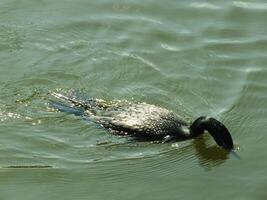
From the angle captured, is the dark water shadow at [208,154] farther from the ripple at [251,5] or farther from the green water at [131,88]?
the ripple at [251,5]

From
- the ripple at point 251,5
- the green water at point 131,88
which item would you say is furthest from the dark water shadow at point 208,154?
the ripple at point 251,5

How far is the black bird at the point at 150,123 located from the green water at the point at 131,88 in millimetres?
134

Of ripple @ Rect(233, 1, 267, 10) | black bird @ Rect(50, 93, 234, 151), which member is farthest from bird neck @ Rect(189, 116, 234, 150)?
ripple @ Rect(233, 1, 267, 10)

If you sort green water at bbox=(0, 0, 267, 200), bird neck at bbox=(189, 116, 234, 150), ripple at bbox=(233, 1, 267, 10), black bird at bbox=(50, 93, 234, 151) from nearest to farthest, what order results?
1. green water at bbox=(0, 0, 267, 200)
2. bird neck at bbox=(189, 116, 234, 150)
3. black bird at bbox=(50, 93, 234, 151)
4. ripple at bbox=(233, 1, 267, 10)

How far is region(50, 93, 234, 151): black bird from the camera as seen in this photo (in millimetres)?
8445

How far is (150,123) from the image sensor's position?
8.75 metres

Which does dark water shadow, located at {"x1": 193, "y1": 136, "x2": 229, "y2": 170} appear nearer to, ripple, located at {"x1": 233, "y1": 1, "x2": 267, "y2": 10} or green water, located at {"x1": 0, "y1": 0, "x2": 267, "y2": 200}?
green water, located at {"x1": 0, "y1": 0, "x2": 267, "y2": 200}

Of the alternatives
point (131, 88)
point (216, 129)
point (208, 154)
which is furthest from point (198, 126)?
point (131, 88)

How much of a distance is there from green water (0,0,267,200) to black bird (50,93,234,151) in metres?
0.13

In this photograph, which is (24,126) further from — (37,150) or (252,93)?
(252,93)

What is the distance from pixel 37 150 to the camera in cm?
849

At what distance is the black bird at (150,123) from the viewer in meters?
8.45

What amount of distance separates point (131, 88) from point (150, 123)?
1.23 metres

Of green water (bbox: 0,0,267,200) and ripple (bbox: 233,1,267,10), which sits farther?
ripple (bbox: 233,1,267,10)
